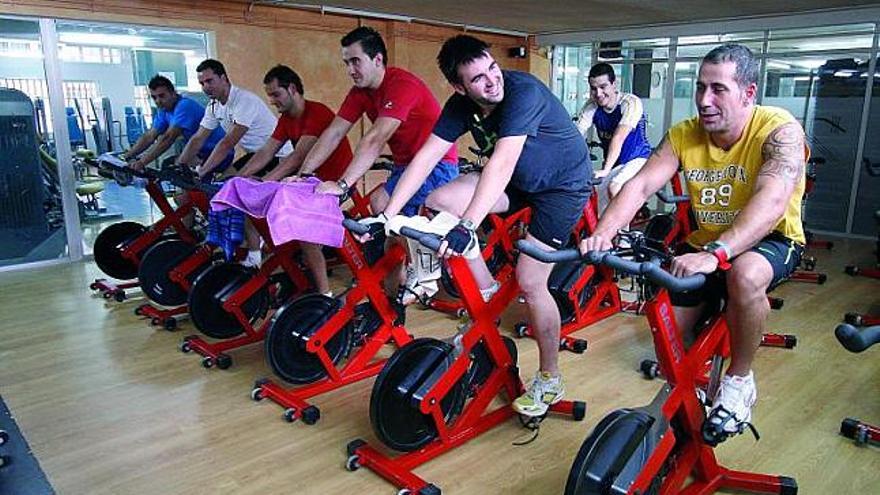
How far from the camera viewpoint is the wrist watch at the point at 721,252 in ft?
5.76

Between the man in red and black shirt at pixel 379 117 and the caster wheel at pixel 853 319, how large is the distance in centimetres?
267

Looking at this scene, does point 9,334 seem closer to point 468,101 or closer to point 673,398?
point 468,101

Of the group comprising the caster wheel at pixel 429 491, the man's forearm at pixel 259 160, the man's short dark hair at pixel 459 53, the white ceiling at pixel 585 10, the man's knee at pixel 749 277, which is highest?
the white ceiling at pixel 585 10

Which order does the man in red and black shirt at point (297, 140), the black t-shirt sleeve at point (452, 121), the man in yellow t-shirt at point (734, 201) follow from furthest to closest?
the man in red and black shirt at point (297, 140)
the black t-shirt sleeve at point (452, 121)
the man in yellow t-shirt at point (734, 201)

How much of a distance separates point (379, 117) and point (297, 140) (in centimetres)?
93

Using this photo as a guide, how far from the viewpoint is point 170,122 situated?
5.02 metres

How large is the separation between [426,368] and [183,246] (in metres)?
2.43

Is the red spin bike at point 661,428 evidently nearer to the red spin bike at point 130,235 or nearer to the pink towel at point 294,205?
the pink towel at point 294,205

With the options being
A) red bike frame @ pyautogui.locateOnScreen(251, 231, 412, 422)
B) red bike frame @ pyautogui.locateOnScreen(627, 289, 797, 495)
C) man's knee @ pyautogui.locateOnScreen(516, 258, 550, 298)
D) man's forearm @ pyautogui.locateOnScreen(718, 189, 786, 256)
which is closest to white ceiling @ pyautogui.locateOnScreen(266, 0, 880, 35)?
red bike frame @ pyautogui.locateOnScreen(251, 231, 412, 422)

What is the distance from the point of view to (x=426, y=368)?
2.39 meters

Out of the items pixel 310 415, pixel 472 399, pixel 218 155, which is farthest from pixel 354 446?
pixel 218 155

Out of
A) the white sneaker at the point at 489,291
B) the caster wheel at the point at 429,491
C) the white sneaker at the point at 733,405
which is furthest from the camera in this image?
the white sneaker at the point at 489,291

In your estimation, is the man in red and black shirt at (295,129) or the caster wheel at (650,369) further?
the man in red and black shirt at (295,129)

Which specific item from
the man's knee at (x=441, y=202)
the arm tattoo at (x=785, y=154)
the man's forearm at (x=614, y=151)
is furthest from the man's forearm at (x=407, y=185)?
the man's forearm at (x=614, y=151)
